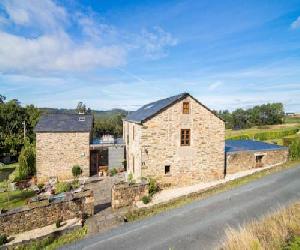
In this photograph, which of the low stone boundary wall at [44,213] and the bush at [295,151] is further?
the bush at [295,151]

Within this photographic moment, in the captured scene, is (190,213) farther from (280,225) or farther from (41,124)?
(41,124)

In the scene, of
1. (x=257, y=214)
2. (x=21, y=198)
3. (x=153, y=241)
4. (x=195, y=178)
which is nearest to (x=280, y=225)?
(x=257, y=214)

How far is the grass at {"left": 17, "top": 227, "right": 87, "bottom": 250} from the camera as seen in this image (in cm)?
1166

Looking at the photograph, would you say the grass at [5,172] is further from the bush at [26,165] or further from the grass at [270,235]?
the grass at [270,235]

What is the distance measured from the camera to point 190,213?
12469mm

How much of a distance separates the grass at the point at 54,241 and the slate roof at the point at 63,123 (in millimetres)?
15717

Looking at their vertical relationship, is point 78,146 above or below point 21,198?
above

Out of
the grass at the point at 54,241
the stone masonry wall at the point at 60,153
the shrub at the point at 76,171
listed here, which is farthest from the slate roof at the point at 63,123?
the grass at the point at 54,241

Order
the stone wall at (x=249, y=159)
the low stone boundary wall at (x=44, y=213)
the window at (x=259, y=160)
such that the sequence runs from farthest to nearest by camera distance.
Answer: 1. the window at (x=259, y=160)
2. the stone wall at (x=249, y=159)
3. the low stone boundary wall at (x=44, y=213)

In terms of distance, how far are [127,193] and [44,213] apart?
4819mm

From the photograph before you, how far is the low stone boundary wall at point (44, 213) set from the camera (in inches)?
557

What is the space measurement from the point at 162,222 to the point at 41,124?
20.0 m

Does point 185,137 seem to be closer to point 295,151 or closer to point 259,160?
point 259,160

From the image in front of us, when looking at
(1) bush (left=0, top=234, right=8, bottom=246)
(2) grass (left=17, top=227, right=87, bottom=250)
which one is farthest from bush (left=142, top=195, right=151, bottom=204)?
(1) bush (left=0, top=234, right=8, bottom=246)
